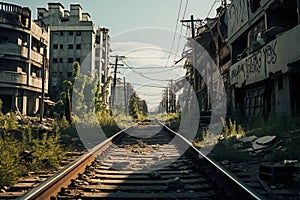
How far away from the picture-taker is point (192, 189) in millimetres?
5137

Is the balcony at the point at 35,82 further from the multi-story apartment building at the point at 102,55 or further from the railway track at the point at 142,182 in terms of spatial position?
the railway track at the point at 142,182

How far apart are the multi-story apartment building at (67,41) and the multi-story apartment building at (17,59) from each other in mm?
20726

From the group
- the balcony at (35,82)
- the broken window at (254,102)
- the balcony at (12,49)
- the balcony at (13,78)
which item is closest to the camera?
the broken window at (254,102)

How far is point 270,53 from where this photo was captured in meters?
15.4

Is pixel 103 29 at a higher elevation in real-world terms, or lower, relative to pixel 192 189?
higher

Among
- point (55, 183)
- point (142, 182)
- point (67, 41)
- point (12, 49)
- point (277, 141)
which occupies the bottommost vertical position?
point (142, 182)

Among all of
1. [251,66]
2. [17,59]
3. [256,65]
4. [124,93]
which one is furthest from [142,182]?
[124,93]

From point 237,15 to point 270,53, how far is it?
778 centimetres

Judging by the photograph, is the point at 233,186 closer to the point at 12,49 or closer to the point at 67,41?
the point at 12,49

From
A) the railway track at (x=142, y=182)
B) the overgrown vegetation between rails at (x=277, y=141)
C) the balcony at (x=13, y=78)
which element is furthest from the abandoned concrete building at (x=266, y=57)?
the balcony at (x=13, y=78)

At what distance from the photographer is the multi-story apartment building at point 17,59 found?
37.1 metres

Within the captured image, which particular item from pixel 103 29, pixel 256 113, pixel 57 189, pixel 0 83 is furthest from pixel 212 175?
pixel 103 29

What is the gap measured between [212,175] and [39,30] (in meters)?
41.7

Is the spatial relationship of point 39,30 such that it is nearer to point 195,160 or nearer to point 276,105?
point 276,105
